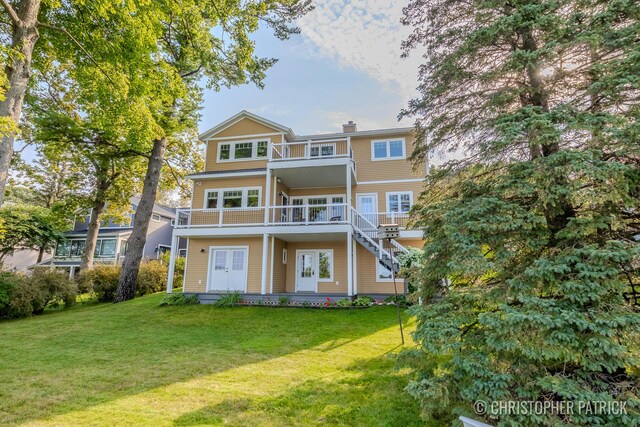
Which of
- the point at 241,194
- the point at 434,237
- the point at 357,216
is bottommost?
the point at 434,237

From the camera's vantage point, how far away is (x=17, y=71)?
22.1 ft

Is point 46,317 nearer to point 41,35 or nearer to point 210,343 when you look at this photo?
point 210,343

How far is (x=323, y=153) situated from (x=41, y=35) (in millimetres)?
11174

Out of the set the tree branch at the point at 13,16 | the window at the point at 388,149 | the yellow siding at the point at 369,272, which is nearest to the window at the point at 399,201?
the yellow siding at the point at 369,272

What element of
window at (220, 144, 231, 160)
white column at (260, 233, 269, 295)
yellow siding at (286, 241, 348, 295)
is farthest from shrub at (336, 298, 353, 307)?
window at (220, 144, 231, 160)

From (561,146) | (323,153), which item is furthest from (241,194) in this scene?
(561,146)

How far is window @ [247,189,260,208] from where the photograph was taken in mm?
15000

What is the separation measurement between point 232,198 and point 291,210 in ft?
10.4

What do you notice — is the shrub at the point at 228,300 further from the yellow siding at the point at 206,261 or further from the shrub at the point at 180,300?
the shrub at the point at 180,300

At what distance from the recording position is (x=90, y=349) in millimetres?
7633

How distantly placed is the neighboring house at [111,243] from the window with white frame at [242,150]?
14.1 meters

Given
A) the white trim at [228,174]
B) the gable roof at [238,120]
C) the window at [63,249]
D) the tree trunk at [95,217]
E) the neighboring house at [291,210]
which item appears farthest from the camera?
the window at [63,249]

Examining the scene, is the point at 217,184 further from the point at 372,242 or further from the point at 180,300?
the point at 372,242

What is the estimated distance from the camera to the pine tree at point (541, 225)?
294 centimetres
